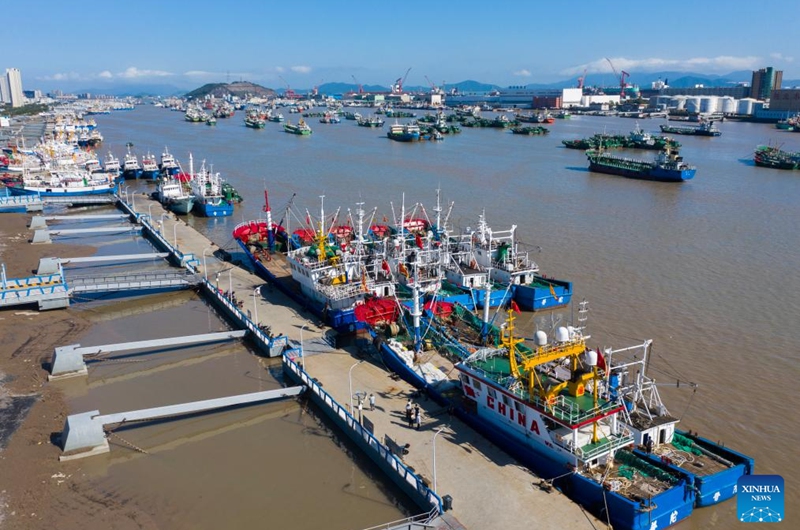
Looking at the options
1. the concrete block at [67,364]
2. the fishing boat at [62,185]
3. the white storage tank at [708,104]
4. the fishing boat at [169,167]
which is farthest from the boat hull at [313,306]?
the white storage tank at [708,104]

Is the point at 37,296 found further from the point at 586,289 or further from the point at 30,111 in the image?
the point at 30,111

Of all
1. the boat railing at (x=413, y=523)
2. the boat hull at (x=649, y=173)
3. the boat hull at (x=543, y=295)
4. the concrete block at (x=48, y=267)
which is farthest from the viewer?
the boat hull at (x=649, y=173)

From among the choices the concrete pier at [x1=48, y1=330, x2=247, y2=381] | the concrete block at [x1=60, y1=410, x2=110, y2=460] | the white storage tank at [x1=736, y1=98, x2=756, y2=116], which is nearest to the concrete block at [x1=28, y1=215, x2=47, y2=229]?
the concrete pier at [x1=48, y1=330, x2=247, y2=381]

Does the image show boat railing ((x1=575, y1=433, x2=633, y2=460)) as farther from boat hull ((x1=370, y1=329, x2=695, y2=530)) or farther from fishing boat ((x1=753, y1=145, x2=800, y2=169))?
fishing boat ((x1=753, y1=145, x2=800, y2=169))

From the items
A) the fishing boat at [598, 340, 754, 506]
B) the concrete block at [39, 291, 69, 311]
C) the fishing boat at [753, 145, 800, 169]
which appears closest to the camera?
the fishing boat at [598, 340, 754, 506]

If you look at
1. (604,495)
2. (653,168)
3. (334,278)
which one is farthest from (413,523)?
(653,168)

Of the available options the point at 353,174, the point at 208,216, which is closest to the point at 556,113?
the point at 353,174

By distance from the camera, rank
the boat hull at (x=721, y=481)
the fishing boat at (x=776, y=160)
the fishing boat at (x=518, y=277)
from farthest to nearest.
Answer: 1. the fishing boat at (x=776, y=160)
2. the fishing boat at (x=518, y=277)
3. the boat hull at (x=721, y=481)

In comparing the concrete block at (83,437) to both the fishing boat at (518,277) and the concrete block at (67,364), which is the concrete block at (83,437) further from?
the fishing boat at (518,277)
